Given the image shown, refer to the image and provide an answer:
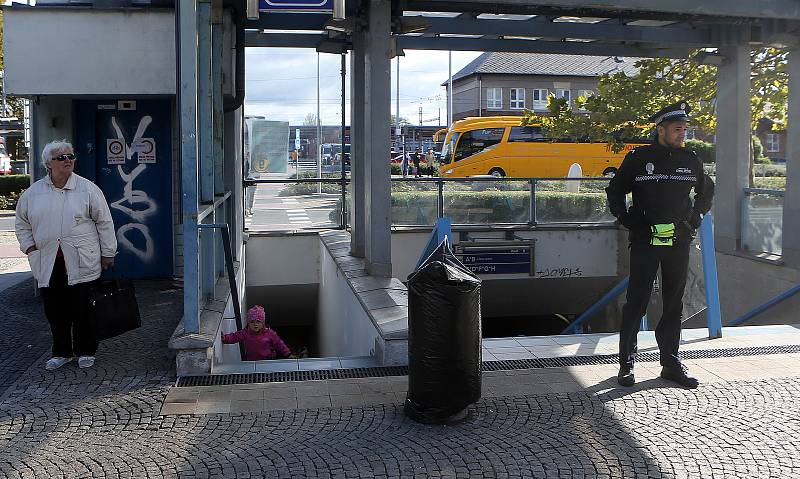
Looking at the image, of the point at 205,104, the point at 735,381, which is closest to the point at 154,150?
the point at 205,104

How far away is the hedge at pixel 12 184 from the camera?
3006 cm

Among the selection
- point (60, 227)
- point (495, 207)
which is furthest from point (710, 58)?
point (60, 227)

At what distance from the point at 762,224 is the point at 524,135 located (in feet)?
73.8

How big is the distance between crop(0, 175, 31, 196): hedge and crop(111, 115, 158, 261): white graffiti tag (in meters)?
22.5

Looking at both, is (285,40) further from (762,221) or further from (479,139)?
(479,139)

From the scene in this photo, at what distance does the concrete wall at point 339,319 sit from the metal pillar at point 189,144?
1635 mm

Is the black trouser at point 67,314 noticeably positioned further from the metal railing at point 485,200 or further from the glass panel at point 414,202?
the glass panel at point 414,202

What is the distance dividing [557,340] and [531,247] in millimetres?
7270

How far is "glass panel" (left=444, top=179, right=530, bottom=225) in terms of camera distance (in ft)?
46.3

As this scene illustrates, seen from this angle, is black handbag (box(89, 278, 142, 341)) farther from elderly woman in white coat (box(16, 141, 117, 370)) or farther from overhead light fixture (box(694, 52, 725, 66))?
overhead light fixture (box(694, 52, 725, 66))

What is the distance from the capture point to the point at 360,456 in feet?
15.0

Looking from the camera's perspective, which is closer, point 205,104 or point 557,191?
point 205,104

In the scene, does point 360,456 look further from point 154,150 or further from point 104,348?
point 154,150

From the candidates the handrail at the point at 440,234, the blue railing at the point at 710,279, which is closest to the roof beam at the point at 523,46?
the handrail at the point at 440,234
